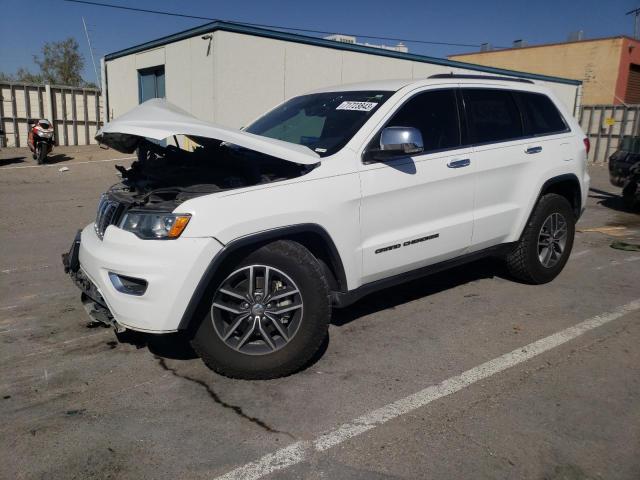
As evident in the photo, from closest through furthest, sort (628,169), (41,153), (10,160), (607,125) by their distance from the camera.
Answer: (628,169)
(41,153)
(10,160)
(607,125)

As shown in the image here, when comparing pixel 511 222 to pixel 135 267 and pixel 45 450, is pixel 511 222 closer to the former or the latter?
pixel 135 267

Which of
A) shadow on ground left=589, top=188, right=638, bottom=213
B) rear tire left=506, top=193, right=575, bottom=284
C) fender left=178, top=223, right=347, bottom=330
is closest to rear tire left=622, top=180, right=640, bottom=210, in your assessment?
shadow on ground left=589, top=188, right=638, bottom=213

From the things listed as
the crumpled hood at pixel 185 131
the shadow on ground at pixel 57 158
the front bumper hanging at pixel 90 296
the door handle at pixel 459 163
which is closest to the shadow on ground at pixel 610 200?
the door handle at pixel 459 163

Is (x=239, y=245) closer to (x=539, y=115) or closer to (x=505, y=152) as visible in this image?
(x=505, y=152)

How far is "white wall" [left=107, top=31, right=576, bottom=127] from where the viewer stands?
1277 centimetres

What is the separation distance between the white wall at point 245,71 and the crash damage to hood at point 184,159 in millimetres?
8965

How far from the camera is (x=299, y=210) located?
136 inches

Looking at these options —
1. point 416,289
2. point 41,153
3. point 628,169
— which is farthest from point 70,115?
point 416,289

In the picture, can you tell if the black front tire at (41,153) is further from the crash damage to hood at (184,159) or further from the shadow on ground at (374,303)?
the shadow on ground at (374,303)

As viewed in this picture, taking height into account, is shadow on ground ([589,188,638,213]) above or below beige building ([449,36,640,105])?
below

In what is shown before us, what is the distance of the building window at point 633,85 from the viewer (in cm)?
2814

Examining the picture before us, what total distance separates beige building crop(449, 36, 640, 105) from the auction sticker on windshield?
86.2 ft

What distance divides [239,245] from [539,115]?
3.50 metres

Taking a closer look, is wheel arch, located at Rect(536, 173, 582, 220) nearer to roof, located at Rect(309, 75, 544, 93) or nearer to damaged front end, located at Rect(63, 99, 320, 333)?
roof, located at Rect(309, 75, 544, 93)
